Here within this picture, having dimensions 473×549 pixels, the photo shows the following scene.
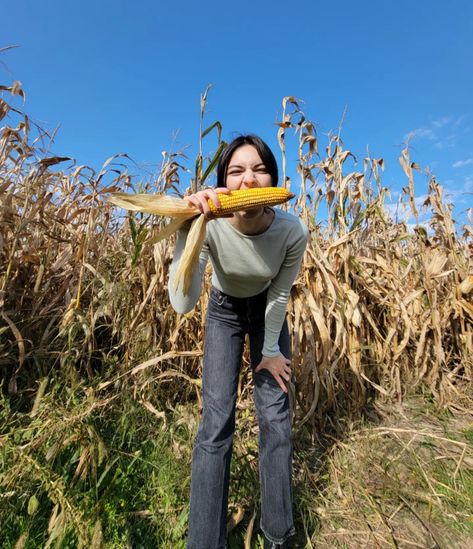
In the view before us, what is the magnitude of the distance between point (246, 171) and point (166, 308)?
1.28 m

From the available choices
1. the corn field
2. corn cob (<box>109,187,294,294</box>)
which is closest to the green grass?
the corn field

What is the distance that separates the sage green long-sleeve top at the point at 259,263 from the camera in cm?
153

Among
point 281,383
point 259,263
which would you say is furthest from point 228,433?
point 259,263

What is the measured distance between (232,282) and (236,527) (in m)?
1.25

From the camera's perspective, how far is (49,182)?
2.49 metres

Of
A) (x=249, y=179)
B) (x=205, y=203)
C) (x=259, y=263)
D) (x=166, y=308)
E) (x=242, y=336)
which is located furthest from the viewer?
(x=166, y=308)

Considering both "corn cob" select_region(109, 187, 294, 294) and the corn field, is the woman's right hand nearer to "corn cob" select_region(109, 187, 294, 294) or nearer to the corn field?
"corn cob" select_region(109, 187, 294, 294)

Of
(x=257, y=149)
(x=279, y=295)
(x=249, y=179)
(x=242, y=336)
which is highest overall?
(x=257, y=149)

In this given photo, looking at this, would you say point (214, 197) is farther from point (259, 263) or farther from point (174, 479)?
point (174, 479)

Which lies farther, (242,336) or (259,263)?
(242,336)

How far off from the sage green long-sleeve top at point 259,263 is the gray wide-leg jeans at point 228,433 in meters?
0.09

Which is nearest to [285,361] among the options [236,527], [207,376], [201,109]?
[207,376]

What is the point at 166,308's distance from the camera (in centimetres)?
239

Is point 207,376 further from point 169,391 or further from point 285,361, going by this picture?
point 169,391
